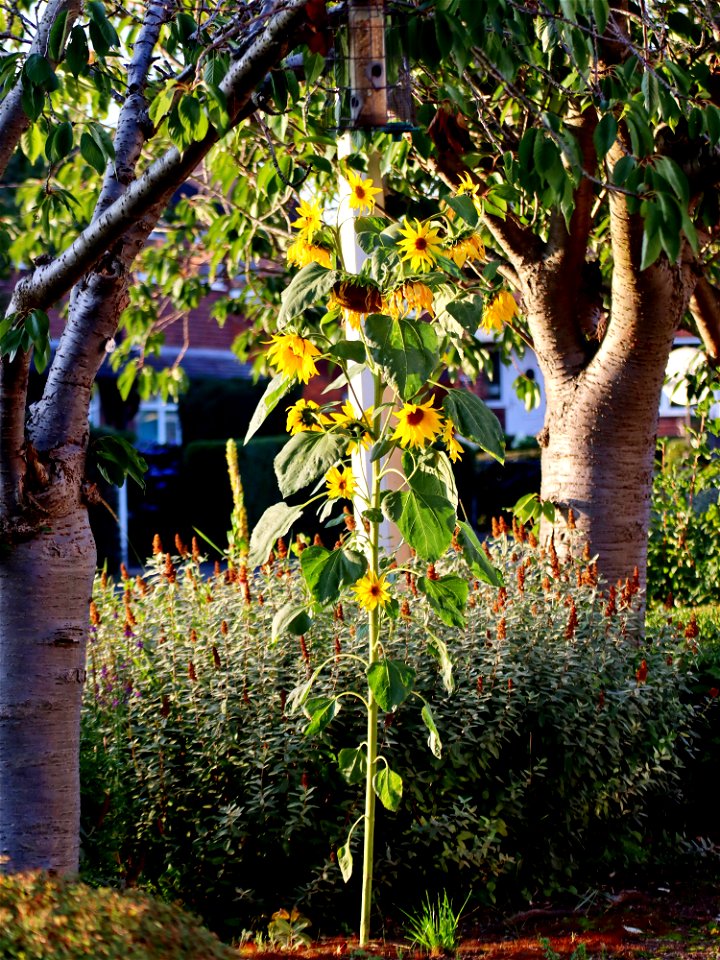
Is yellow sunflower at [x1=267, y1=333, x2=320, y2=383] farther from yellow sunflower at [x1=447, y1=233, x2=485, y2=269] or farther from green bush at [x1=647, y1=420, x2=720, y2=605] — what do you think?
green bush at [x1=647, y1=420, x2=720, y2=605]

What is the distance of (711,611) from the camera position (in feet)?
21.2

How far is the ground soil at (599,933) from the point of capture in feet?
10.6

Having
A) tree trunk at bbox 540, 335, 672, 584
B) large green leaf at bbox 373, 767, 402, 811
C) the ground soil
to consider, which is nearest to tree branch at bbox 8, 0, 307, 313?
large green leaf at bbox 373, 767, 402, 811

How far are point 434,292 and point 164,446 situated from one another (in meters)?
14.0

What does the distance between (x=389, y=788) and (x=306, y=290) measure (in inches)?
57.1

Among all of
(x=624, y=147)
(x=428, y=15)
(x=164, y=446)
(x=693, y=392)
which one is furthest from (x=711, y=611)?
(x=164, y=446)

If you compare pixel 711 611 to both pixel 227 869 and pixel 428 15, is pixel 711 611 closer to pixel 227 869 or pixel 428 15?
A: pixel 227 869

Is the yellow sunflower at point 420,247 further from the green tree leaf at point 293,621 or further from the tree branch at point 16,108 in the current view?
the tree branch at point 16,108

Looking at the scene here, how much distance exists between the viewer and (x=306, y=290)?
3.06 metres

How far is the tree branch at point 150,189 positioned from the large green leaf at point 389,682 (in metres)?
1.35

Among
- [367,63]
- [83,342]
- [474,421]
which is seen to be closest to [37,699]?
[83,342]

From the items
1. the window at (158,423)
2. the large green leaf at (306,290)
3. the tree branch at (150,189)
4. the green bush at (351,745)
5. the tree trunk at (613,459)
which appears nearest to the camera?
the tree branch at (150,189)

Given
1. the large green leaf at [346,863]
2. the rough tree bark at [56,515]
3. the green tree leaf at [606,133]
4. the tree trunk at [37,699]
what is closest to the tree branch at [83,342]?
the rough tree bark at [56,515]

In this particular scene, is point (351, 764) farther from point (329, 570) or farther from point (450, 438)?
point (450, 438)
